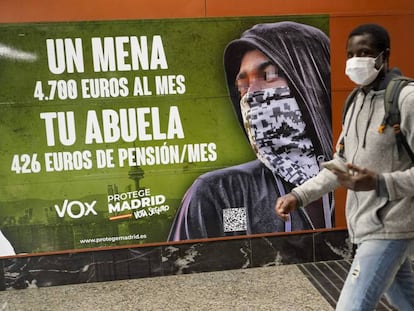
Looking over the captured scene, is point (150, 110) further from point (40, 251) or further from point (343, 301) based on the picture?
point (343, 301)

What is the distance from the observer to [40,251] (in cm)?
371

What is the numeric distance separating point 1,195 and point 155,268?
1.23 m

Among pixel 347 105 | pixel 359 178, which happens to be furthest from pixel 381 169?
pixel 347 105

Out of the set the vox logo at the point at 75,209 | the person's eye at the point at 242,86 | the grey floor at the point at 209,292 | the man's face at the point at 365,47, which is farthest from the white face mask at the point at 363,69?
the vox logo at the point at 75,209

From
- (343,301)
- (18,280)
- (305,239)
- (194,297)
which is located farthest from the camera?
(305,239)

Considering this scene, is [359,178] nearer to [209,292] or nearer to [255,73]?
[209,292]

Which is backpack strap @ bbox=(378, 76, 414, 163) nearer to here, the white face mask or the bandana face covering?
the white face mask

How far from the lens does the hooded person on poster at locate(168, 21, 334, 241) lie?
377 cm

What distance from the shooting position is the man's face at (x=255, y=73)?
3.76 meters

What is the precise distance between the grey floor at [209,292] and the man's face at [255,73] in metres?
1.38

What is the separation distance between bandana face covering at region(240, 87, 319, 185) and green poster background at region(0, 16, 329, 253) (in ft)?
0.39

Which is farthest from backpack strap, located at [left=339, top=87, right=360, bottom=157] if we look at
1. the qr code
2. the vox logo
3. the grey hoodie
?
the vox logo

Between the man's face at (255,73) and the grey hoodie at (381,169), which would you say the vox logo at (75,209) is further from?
the grey hoodie at (381,169)

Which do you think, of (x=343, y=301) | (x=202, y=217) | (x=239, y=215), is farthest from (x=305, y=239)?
(x=343, y=301)
